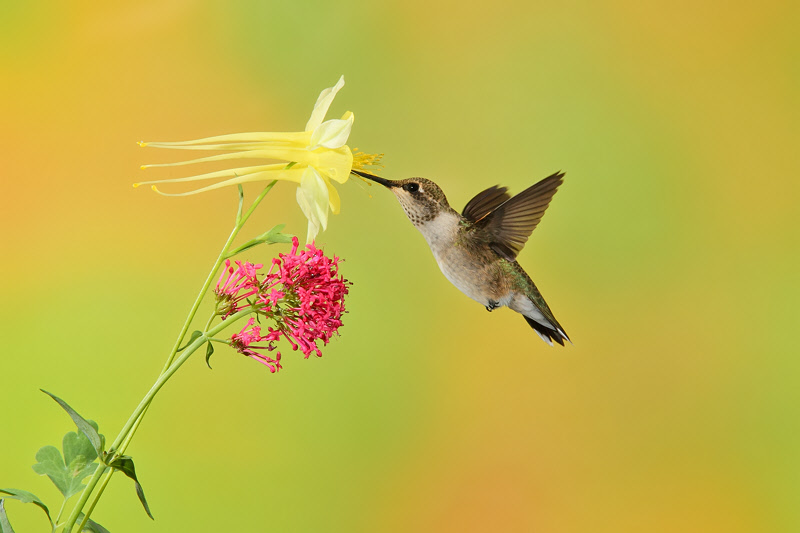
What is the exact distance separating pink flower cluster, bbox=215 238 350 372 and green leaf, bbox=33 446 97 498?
27cm

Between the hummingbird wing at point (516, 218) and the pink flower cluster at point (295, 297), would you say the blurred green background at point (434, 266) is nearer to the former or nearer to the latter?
the hummingbird wing at point (516, 218)

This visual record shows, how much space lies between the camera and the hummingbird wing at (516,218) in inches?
50.3

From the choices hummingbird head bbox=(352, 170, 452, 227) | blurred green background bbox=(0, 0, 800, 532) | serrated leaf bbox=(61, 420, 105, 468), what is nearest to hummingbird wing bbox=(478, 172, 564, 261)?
hummingbird head bbox=(352, 170, 452, 227)

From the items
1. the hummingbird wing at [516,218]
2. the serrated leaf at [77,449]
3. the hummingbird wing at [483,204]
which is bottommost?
the serrated leaf at [77,449]

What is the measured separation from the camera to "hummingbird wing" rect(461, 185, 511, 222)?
1438 millimetres

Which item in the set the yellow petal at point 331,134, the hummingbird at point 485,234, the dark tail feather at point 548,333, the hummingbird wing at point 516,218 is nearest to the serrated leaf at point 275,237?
the yellow petal at point 331,134

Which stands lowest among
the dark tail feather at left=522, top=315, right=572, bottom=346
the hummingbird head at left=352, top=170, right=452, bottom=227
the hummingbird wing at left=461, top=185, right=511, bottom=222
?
the dark tail feather at left=522, top=315, right=572, bottom=346

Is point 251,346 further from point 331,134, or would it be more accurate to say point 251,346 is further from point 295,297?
point 331,134

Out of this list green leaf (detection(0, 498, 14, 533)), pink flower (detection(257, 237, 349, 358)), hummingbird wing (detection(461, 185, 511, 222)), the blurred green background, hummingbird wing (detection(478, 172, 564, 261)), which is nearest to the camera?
green leaf (detection(0, 498, 14, 533))

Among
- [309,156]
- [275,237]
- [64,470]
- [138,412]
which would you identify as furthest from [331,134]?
[64,470]

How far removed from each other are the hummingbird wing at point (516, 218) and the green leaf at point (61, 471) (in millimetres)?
787

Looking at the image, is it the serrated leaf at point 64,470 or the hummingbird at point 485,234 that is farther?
the hummingbird at point 485,234

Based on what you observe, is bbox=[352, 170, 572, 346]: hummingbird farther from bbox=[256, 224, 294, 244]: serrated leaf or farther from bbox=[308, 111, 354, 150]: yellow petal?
bbox=[256, 224, 294, 244]: serrated leaf

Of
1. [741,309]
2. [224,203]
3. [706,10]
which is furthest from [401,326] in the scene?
[706,10]
